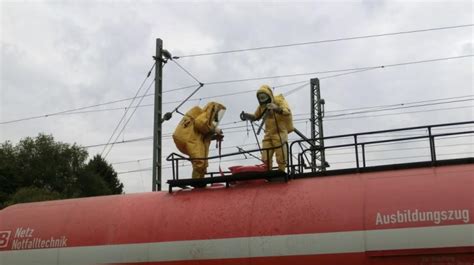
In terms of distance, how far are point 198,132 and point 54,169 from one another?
213 feet

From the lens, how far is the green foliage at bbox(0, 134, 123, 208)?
62.8 meters

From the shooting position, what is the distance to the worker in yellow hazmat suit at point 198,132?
344 inches

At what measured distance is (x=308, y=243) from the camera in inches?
242

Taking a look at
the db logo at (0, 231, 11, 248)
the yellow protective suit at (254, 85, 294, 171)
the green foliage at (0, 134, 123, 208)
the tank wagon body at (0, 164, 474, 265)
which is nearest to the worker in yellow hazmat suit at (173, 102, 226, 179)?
the yellow protective suit at (254, 85, 294, 171)

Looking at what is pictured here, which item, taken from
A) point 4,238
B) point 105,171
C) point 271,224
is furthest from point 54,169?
point 271,224

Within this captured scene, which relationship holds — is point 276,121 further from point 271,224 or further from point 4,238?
point 4,238

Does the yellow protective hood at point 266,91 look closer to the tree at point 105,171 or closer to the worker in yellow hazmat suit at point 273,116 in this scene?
the worker in yellow hazmat suit at point 273,116

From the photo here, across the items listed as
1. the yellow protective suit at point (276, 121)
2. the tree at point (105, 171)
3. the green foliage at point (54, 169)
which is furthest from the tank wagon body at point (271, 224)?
the tree at point (105, 171)

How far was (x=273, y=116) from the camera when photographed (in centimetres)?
859

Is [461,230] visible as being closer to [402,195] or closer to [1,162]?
[402,195]

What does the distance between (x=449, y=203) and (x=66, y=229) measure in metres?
5.36

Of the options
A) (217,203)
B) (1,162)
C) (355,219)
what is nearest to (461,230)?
(355,219)

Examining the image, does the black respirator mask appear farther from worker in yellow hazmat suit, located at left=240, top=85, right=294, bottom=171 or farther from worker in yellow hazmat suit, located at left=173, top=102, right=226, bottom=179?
worker in yellow hazmat suit, located at left=173, top=102, right=226, bottom=179

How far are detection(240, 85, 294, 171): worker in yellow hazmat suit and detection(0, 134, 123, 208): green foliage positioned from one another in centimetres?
5488
